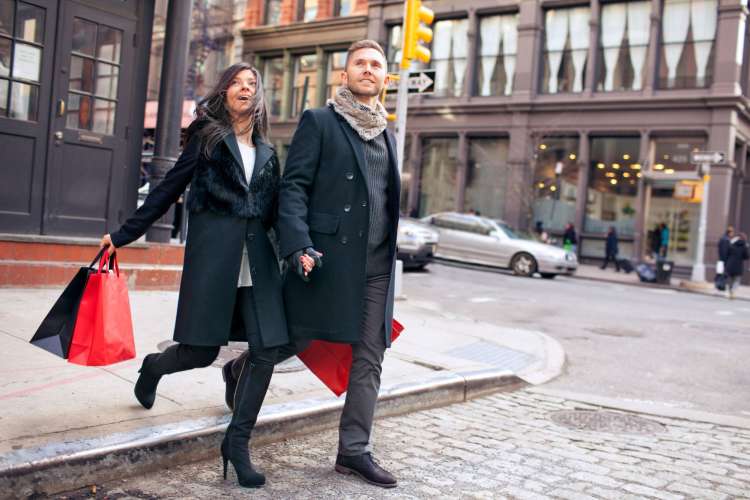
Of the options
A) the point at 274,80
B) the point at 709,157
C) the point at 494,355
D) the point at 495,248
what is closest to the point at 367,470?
the point at 494,355

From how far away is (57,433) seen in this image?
3.45 m

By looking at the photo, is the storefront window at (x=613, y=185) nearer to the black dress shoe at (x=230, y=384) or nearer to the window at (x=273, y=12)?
the window at (x=273, y=12)

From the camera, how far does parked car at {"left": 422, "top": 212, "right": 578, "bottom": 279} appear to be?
20.1 meters

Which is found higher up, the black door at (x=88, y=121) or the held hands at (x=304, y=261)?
the black door at (x=88, y=121)

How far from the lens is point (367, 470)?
140 inches

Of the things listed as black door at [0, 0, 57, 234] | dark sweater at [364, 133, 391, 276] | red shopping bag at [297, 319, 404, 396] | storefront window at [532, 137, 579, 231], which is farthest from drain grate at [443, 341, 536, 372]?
storefront window at [532, 137, 579, 231]

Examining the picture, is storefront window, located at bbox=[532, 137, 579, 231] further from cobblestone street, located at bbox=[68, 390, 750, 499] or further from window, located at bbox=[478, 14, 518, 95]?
cobblestone street, located at bbox=[68, 390, 750, 499]

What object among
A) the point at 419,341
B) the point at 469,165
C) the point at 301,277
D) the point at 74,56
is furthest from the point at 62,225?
the point at 469,165

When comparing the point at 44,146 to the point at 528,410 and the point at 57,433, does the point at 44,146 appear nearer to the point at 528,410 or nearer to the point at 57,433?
the point at 57,433

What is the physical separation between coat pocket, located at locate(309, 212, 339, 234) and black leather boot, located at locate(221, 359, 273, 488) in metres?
0.69

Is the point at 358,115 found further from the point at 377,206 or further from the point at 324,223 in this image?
the point at 324,223

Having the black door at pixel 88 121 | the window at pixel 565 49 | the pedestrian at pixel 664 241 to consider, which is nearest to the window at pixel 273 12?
the window at pixel 565 49

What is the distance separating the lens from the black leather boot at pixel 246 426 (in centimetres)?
337

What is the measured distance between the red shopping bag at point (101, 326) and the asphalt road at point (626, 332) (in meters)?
4.17
